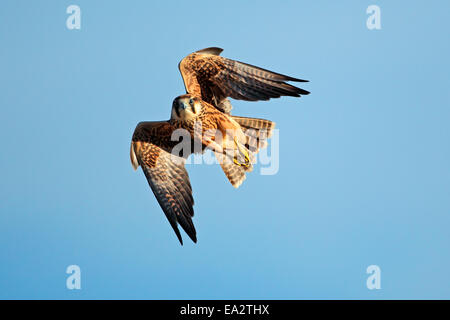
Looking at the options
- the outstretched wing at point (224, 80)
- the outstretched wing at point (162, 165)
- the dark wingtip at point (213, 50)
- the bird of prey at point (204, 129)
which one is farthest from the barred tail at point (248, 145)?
the dark wingtip at point (213, 50)

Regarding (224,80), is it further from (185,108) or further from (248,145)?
(248,145)

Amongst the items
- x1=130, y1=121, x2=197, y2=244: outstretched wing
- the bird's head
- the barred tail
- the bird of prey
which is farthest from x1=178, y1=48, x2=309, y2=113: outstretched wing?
x1=130, y1=121, x2=197, y2=244: outstretched wing

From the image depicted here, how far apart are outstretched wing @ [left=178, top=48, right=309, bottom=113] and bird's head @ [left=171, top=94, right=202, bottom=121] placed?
540 mm

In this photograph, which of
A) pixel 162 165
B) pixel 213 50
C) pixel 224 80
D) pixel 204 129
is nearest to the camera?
pixel 204 129

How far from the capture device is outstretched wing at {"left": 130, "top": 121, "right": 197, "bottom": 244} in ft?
30.3

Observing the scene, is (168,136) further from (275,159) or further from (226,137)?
(275,159)

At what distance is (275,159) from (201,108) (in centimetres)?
163

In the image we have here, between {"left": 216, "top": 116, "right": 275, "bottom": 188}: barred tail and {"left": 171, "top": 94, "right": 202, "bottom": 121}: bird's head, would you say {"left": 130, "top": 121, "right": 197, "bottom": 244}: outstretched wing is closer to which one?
{"left": 171, "top": 94, "right": 202, "bottom": 121}: bird's head

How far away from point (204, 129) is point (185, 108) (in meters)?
0.42

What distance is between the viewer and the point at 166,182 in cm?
945

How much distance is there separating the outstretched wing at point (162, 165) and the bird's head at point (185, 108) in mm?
486

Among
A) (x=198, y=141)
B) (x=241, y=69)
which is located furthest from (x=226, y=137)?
(x=241, y=69)

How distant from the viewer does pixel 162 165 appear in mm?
9609

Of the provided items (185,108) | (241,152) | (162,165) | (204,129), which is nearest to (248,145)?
(241,152)
